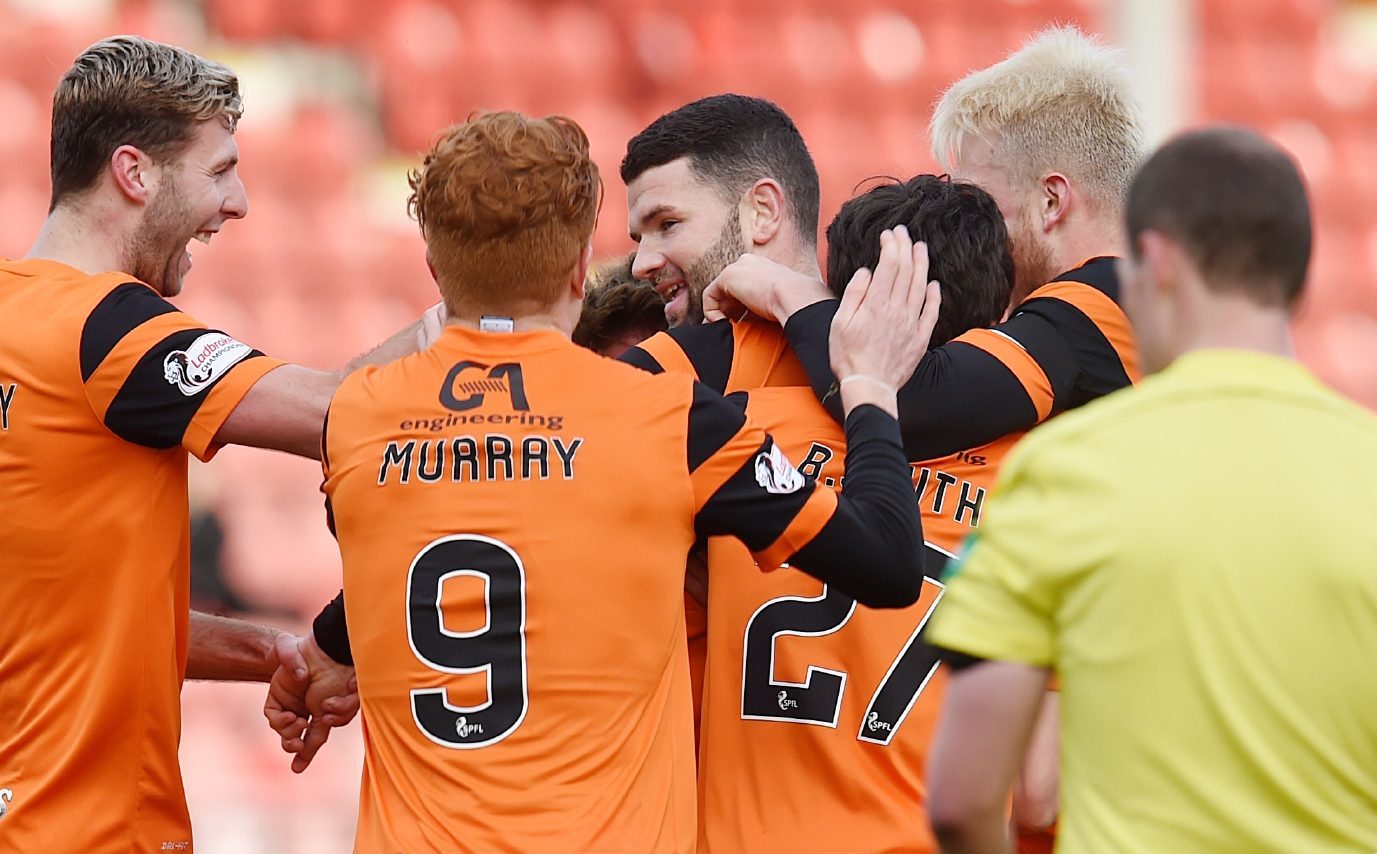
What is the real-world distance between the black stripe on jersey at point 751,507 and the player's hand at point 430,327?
2.77 ft

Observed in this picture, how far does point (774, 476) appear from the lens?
2.65 m

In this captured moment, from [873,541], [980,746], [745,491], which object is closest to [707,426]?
[745,491]

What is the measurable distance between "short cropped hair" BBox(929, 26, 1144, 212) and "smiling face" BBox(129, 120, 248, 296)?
157 centimetres

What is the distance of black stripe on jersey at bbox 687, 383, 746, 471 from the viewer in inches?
103

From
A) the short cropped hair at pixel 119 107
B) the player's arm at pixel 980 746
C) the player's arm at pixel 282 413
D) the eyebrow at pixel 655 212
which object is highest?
the short cropped hair at pixel 119 107

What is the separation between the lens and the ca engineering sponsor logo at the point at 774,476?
2.64 metres

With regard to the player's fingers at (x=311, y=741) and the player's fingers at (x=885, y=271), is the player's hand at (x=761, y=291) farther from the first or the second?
the player's fingers at (x=311, y=741)

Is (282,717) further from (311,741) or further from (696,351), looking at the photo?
(696,351)

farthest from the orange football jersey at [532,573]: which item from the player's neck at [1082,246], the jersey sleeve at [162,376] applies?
the player's neck at [1082,246]

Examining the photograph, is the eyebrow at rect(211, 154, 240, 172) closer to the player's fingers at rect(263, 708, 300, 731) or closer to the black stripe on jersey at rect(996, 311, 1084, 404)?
the player's fingers at rect(263, 708, 300, 731)

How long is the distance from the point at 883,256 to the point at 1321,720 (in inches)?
54.4

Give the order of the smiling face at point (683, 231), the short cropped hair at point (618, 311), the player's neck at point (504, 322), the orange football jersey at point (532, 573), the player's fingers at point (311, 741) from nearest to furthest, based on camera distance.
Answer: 1. the orange football jersey at point (532, 573)
2. the player's neck at point (504, 322)
3. the smiling face at point (683, 231)
4. the player's fingers at point (311, 741)
5. the short cropped hair at point (618, 311)

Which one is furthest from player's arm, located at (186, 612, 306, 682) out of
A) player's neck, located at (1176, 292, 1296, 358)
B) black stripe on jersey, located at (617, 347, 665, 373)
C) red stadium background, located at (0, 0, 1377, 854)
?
red stadium background, located at (0, 0, 1377, 854)

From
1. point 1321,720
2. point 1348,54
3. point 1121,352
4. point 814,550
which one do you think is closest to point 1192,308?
point 1321,720
